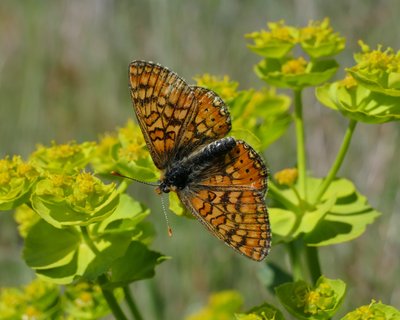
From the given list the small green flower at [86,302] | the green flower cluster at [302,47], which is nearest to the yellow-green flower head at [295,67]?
the green flower cluster at [302,47]

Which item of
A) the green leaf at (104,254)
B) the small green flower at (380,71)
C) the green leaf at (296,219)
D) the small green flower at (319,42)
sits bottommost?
the green leaf at (296,219)

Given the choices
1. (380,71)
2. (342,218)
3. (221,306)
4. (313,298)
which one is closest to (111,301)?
(313,298)

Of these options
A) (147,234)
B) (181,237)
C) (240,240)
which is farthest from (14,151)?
(240,240)

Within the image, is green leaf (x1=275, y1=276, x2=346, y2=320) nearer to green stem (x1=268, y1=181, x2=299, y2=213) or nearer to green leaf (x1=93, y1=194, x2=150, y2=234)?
green stem (x1=268, y1=181, x2=299, y2=213)

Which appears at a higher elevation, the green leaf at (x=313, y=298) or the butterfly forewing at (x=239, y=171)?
the butterfly forewing at (x=239, y=171)

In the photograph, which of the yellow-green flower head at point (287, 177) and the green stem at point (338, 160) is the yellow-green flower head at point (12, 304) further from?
the green stem at point (338, 160)

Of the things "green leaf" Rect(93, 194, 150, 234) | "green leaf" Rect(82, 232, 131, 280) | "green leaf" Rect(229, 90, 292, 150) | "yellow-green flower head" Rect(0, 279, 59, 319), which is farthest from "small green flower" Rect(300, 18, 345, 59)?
"yellow-green flower head" Rect(0, 279, 59, 319)
